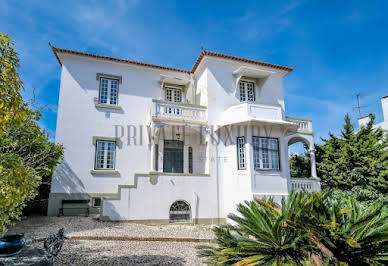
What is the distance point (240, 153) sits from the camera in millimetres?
13570

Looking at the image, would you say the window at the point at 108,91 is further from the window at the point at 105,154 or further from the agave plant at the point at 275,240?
the agave plant at the point at 275,240

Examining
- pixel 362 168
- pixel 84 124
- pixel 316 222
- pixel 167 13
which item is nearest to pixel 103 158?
pixel 84 124

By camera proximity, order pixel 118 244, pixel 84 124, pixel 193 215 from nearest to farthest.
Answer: pixel 118 244 → pixel 193 215 → pixel 84 124

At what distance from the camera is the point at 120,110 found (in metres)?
14.8

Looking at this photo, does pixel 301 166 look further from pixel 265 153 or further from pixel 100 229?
pixel 100 229

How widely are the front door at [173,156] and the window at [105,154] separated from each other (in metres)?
3.09

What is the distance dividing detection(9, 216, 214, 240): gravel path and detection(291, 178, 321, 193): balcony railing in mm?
6025

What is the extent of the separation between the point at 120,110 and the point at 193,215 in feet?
24.6

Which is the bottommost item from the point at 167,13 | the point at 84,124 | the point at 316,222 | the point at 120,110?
the point at 316,222

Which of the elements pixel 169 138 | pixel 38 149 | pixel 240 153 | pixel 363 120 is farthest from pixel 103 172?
pixel 363 120

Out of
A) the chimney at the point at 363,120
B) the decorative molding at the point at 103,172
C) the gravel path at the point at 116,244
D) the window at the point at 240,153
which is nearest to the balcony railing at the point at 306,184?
the window at the point at 240,153

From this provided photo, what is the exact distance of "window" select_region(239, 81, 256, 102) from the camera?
50.9 feet

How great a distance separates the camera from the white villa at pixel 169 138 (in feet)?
41.2

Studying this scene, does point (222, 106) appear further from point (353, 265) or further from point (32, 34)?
point (353, 265)
